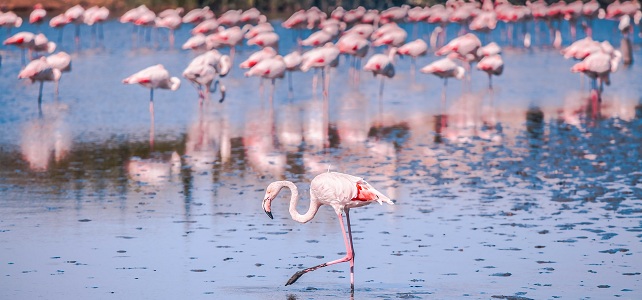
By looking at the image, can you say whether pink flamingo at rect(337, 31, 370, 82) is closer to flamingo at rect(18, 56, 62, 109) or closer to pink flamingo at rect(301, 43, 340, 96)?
pink flamingo at rect(301, 43, 340, 96)

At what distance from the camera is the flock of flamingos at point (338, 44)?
2044cm

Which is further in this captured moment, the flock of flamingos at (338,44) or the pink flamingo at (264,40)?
the pink flamingo at (264,40)

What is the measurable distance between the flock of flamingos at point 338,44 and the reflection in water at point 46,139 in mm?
1292

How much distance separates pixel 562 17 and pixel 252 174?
79.0 ft

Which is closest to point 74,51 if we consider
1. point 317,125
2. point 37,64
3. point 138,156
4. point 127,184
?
point 37,64

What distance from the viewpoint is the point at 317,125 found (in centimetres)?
1722

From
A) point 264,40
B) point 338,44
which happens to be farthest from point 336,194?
point 264,40

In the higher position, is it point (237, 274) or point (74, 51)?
point (74, 51)

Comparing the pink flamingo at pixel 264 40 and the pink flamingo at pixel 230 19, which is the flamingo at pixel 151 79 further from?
the pink flamingo at pixel 230 19

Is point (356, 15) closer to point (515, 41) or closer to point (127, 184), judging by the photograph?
point (515, 41)

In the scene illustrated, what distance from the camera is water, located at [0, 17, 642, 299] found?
8469 millimetres

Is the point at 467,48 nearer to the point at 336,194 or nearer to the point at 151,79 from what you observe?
the point at 151,79

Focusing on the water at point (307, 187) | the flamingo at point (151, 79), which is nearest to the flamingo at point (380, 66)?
the water at point (307, 187)

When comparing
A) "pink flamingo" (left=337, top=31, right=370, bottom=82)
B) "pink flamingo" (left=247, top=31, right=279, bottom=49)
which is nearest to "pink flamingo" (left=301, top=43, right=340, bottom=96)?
"pink flamingo" (left=337, top=31, right=370, bottom=82)
